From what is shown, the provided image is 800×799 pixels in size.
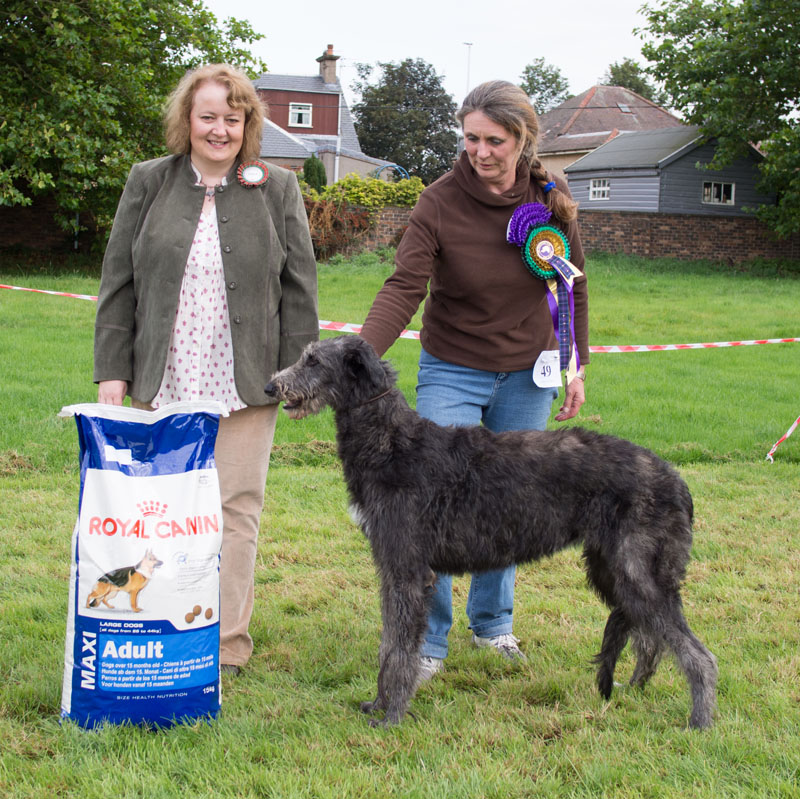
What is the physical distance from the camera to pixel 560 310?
415 centimetres

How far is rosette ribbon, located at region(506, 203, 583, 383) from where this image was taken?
392cm

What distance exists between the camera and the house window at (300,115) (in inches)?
2219

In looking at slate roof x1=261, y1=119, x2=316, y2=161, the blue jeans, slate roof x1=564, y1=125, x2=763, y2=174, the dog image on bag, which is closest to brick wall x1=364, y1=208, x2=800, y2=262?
slate roof x1=564, y1=125, x2=763, y2=174

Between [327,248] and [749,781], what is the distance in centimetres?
2234

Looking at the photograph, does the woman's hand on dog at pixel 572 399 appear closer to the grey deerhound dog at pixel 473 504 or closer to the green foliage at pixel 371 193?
the grey deerhound dog at pixel 473 504

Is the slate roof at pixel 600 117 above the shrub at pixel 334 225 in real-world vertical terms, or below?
above

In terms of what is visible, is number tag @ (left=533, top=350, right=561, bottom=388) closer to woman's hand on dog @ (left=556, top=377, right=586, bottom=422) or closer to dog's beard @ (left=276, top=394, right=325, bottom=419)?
woman's hand on dog @ (left=556, top=377, right=586, bottom=422)

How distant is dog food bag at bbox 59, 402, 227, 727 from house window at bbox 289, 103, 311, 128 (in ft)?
186

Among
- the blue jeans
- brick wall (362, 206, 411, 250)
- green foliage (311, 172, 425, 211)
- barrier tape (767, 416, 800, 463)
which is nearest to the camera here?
the blue jeans

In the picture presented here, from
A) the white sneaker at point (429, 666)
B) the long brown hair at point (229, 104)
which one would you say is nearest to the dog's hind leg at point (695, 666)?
the white sneaker at point (429, 666)

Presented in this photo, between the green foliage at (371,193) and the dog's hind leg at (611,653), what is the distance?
849 inches

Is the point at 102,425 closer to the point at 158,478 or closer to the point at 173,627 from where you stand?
the point at 158,478

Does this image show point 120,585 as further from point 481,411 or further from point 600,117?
point 600,117

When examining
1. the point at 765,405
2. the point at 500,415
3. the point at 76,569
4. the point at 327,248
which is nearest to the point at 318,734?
the point at 76,569
